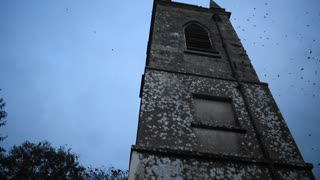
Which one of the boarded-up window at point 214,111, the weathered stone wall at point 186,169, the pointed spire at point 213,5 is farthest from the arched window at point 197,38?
the weathered stone wall at point 186,169

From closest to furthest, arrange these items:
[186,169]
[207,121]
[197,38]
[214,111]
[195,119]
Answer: [186,169]
[195,119]
[207,121]
[214,111]
[197,38]

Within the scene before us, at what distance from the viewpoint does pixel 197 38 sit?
433 inches

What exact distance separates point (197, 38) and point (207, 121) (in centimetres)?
518

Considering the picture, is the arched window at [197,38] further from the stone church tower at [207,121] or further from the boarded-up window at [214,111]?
the boarded-up window at [214,111]

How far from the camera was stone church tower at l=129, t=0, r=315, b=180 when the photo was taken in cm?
533

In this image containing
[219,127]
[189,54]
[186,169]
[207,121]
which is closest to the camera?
[186,169]

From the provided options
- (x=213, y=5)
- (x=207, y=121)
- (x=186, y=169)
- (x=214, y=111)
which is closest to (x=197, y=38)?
(x=214, y=111)

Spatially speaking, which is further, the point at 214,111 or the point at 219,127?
the point at 214,111

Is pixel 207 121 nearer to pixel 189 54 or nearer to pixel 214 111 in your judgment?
pixel 214 111

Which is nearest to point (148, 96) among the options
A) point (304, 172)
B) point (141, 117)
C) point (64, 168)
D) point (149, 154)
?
point (141, 117)

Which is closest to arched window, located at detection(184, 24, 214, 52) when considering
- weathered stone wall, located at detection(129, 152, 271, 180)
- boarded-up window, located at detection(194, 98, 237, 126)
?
boarded-up window, located at detection(194, 98, 237, 126)

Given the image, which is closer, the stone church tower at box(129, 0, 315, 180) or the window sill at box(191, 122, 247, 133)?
→ the stone church tower at box(129, 0, 315, 180)

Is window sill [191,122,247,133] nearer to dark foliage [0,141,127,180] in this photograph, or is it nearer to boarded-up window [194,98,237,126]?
boarded-up window [194,98,237,126]

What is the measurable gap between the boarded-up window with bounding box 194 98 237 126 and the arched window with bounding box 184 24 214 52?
10.2 feet
